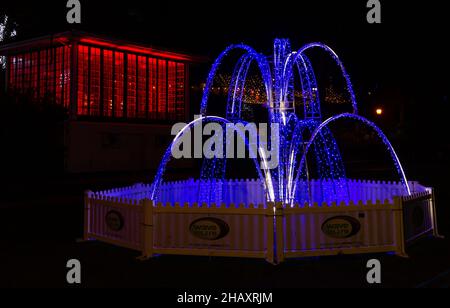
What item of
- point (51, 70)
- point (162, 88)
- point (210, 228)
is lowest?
point (210, 228)

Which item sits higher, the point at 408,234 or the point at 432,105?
the point at 432,105

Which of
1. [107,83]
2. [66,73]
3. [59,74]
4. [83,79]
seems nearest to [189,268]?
[83,79]

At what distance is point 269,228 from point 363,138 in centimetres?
5047

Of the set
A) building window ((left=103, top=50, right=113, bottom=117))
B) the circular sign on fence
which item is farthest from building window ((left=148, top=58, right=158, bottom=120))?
the circular sign on fence

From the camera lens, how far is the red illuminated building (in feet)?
102

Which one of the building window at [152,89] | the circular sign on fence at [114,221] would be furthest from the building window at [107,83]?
the circular sign on fence at [114,221]

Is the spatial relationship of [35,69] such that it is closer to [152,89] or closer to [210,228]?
[152,89]

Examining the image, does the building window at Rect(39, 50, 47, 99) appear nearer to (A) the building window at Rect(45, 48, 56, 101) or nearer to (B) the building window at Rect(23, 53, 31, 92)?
(A) the building window at Rect(45, 48, 56, 101)

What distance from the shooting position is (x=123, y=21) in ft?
123

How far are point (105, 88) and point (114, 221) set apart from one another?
83.4 feet

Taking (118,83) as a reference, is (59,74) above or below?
above

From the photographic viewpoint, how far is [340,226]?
819 centimetres
